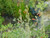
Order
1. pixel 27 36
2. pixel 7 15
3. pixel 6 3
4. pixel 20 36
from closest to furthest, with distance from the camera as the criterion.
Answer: pixel 27 36, pixel 20 36, pixel 6 3, pixel 7 15

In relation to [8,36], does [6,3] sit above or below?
above

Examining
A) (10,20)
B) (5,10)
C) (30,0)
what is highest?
(30,0)

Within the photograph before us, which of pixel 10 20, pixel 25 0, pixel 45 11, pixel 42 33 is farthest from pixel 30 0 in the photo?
pixel 42 33

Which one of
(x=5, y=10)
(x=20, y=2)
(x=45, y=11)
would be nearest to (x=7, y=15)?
(x=5, y=10)

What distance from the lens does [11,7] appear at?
4.25 metres

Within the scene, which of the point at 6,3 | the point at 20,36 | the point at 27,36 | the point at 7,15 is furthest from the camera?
the point at 7,15

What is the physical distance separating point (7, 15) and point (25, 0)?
871mm

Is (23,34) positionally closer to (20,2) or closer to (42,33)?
(42,33)

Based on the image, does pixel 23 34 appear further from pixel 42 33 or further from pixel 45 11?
Answer: pixel 45 11

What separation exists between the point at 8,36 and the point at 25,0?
95.2 inches

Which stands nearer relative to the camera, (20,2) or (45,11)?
(20,2)

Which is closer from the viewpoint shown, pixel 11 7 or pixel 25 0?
pixel 11 7

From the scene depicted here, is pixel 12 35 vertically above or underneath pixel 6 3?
underneath

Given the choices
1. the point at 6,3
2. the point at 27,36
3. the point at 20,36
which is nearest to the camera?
the point at 27,36
